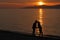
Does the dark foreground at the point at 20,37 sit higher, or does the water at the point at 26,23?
the water at the point at 26,23

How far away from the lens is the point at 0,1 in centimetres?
9188

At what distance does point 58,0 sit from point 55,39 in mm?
72504

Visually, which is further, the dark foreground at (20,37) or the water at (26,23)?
the water at (26,23)

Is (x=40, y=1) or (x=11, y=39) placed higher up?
(x=40, y=1)

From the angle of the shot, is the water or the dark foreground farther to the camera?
the water

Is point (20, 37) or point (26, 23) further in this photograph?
point (26, 23)

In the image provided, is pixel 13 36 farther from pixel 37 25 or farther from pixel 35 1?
pixel 35 1

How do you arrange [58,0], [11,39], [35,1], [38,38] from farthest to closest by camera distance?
1. [35,1]
2. [58,0]
3. [11,39]
4. [38,38]

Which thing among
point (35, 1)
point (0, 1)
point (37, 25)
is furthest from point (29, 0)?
point (37, 25)

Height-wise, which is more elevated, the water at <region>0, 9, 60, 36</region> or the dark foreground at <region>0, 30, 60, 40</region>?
the water at <region>0, 9, 60, 36</region>

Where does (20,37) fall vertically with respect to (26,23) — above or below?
below

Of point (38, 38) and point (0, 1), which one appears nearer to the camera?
point (38, 38)

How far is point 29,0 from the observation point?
99062mm

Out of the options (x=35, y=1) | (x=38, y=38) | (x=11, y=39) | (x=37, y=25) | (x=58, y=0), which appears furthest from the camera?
(x=35, y=1)
